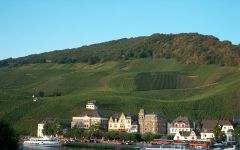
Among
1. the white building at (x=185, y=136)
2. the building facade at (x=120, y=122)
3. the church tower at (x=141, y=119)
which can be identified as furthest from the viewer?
the building facade at (x=120, y=122)

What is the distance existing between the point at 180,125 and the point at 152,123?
786cm

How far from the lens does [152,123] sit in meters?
137

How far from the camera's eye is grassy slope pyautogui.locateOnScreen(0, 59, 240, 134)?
141 metres

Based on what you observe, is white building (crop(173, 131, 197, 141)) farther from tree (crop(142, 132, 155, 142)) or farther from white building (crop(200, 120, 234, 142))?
tree (crop(142, 132, 155, 142))

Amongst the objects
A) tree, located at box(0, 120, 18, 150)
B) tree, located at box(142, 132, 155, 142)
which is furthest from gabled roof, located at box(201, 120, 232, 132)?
tree, located at box(0, 120, 18, 150)

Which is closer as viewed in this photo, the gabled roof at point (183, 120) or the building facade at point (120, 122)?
the gabled roof at point (183, 120)

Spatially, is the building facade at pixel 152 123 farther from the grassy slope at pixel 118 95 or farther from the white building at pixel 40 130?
the white building at pixel 40 130

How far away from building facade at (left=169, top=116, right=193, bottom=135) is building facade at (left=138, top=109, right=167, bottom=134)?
11.1 feet

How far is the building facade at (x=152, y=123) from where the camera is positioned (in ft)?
447

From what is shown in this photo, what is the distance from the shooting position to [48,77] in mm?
196625

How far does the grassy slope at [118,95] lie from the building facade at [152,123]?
3709 mm

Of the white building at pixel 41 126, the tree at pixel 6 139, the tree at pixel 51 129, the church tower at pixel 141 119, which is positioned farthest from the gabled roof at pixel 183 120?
the tree at pixel 6 139

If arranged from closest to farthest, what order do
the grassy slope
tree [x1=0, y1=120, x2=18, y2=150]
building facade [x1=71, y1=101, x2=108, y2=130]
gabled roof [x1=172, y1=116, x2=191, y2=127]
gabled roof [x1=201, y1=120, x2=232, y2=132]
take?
tree [x1=0, y1=120, x2=18, y2=150]
gabled roof [x1=201, y1=120, x2=232, y2=132]
gabled roof [x1=172, y1=116, x2=191, y2=127]
the grassy slope
building facade [x1=71, y1=101, x2=108, y2=130]

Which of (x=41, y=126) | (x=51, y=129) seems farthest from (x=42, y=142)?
(x=41, y=126)
